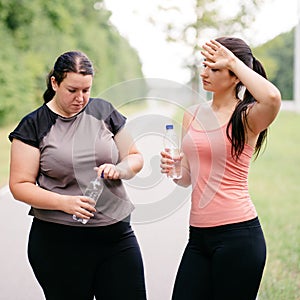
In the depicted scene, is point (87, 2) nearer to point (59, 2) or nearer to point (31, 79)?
point (59, 2)

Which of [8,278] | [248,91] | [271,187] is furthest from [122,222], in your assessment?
[271,187]

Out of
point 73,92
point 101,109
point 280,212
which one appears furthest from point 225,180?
point 280,212

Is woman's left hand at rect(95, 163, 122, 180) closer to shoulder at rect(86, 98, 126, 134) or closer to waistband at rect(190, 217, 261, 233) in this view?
shoulder at rect(86, 98, 126, 134)

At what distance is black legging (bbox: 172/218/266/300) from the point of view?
2.71 meters

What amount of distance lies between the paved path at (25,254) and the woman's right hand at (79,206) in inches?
76.6

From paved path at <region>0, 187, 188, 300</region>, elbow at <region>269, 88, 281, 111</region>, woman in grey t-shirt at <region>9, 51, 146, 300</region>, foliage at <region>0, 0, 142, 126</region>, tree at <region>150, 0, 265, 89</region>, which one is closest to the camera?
elbow at <region>269, 88, 281, 111</region>

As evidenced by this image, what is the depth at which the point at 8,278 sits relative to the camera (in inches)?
193

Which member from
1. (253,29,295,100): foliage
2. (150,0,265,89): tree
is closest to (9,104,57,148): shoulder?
(150,0,265,89): tree

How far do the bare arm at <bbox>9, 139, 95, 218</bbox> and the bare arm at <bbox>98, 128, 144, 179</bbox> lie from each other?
0.19 meters

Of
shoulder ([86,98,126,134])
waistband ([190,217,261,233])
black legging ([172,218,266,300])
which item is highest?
shoulder ([86,98,126,134])

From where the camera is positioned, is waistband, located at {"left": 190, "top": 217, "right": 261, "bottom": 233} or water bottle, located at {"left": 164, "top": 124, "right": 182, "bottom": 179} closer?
waistband, located at {"left": 190, "top": 217, "right": 261, "bottom": 233}

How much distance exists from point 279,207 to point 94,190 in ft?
22.3

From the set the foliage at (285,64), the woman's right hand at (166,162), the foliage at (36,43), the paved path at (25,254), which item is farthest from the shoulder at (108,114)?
the foliage at (285,64)

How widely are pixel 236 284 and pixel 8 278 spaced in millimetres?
2616
